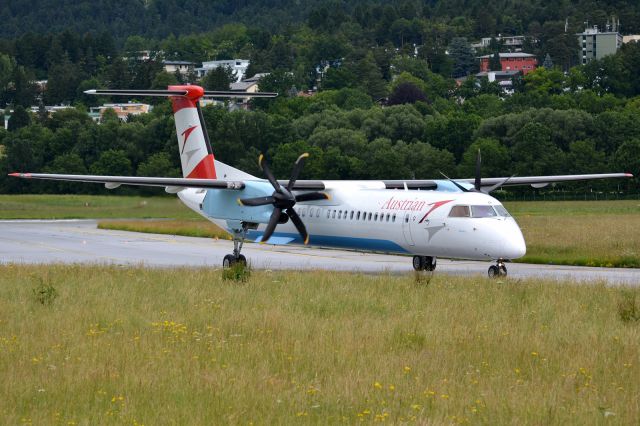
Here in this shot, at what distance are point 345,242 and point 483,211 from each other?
4.83 metres

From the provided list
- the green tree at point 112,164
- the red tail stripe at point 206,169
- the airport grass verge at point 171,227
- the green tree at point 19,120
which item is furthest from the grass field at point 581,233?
the green tree at point 19,120

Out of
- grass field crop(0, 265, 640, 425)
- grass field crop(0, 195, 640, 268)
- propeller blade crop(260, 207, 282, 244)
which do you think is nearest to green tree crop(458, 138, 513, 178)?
grass field crop(0, 195, 640, 268)

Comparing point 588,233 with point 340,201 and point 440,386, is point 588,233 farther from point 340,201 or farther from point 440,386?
point 440,386

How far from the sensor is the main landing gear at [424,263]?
109ft

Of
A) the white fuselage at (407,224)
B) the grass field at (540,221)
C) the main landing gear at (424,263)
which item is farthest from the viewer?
the grass field at (540,221)

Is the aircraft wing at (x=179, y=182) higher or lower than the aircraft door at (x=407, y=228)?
higher

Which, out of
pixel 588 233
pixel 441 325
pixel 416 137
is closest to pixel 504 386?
pixel 441 325

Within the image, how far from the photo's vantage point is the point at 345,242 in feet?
109

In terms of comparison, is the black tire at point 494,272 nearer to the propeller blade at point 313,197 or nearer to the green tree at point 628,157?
the propeller blade at point 313,197

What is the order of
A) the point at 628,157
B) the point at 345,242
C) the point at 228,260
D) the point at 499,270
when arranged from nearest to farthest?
the point at 499,270 → the point at 345,242 → the point at 228,260 → the point at 628,157

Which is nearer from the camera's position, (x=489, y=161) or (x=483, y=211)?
(x=483, y=211)

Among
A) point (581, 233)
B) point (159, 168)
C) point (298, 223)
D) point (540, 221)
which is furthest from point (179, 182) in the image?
point (159, 168)

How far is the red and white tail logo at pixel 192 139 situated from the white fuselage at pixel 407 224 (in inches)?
89.9

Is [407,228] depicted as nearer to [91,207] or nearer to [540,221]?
[540,221]
